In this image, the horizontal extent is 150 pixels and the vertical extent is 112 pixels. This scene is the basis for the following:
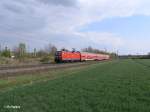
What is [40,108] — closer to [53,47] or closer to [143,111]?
[143,111]

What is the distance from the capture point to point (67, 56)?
254ft

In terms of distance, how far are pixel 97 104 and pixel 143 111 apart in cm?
180

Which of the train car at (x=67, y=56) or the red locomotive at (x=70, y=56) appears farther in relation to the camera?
the red locomotive at (x=70, y=56)

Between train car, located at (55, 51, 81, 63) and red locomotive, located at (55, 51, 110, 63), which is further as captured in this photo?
red locomotive, located at (55, 51, 110, 63)

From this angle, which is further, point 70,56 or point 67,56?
point 70,56

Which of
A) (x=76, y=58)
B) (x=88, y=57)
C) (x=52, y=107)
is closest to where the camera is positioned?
(x=52, y=107)

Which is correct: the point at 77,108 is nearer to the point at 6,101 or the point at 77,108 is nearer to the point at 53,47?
the point at 6,101

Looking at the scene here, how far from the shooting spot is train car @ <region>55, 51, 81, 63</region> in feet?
241

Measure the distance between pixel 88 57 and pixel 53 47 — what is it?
215 feet

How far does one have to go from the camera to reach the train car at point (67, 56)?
241 ft

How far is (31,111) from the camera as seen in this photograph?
920 cm

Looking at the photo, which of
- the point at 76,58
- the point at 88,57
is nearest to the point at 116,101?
the point at 76,58

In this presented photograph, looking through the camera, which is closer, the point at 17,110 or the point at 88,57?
the point at 17,110

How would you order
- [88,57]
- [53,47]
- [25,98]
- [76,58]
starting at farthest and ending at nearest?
[53,47] < [88,57] < [76,58] < [25,98]
